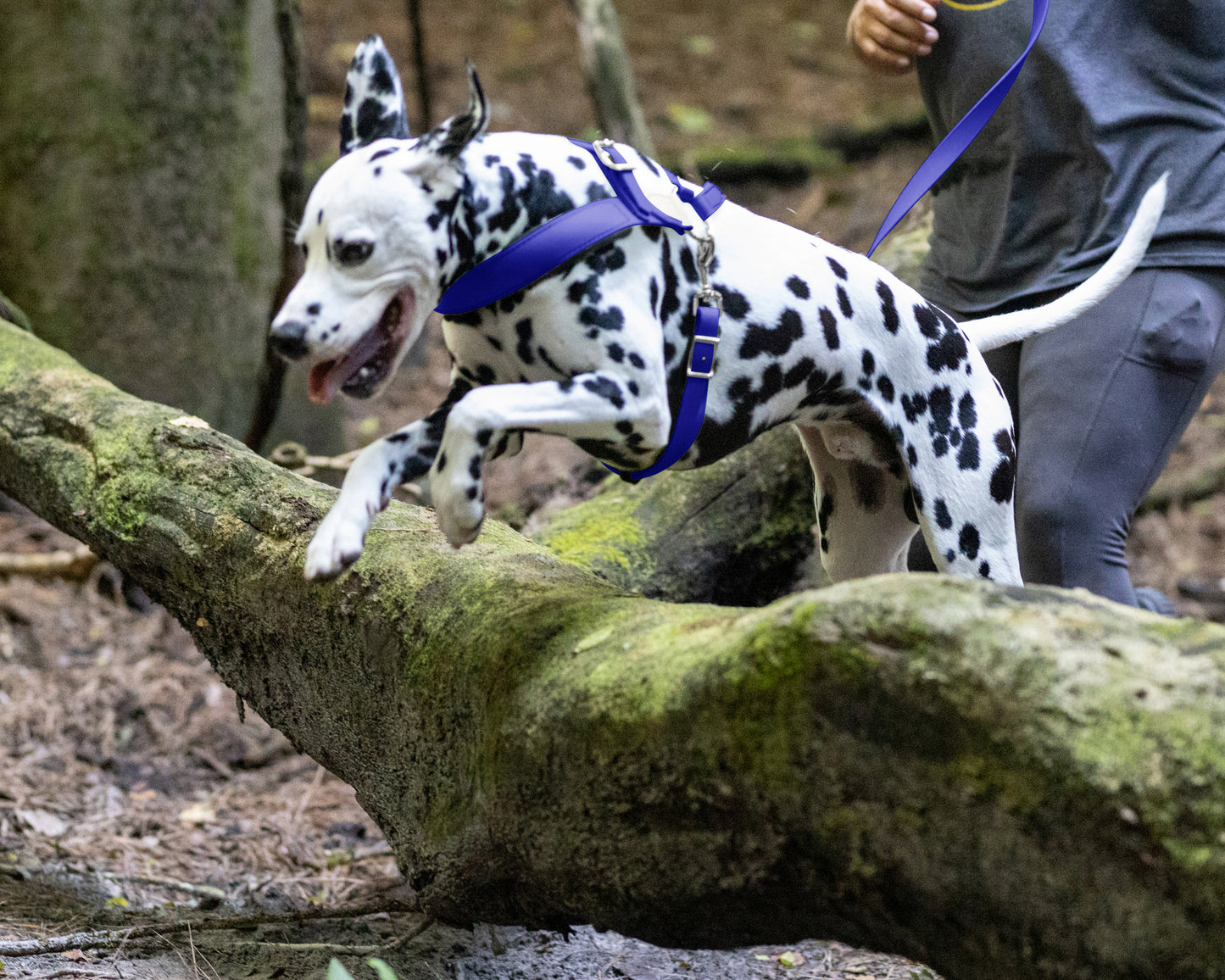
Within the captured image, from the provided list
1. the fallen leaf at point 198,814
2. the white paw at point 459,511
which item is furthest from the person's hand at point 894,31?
the fallen leaf at point 198,814

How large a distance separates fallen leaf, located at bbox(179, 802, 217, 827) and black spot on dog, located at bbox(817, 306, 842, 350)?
8.92 ft

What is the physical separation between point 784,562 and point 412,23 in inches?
173

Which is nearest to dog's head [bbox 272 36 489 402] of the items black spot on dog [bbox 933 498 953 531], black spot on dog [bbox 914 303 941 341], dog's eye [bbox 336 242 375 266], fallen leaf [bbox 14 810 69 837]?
dog's eye [bbox 336 242 375 266]

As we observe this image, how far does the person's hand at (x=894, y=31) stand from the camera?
2.95 metres

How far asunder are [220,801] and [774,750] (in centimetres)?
286

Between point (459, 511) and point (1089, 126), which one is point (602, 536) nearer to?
point (459, 511)

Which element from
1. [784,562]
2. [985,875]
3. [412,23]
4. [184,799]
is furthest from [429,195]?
[412,23]

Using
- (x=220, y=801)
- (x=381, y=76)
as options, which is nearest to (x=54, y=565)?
(x=220, y=801)

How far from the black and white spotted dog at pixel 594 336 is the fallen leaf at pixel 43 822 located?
2183 millimetres

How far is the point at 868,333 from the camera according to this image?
7.70ft

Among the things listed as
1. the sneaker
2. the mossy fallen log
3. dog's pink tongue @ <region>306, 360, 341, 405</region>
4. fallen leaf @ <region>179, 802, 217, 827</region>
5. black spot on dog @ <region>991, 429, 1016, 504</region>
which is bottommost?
fallen leaf @ <region>179, 802, 217, 827</region>

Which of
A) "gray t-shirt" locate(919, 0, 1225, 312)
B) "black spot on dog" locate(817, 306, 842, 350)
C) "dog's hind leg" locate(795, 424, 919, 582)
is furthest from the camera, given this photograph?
"gray t-shirt" locate(919, 0, 1225, 312)

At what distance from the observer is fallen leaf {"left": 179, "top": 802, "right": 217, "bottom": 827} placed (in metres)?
3.68

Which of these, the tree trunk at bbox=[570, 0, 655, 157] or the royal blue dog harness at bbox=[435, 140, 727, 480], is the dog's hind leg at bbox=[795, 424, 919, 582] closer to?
the royal blue dog harness at bbox=[435, 140, 727, 480]
